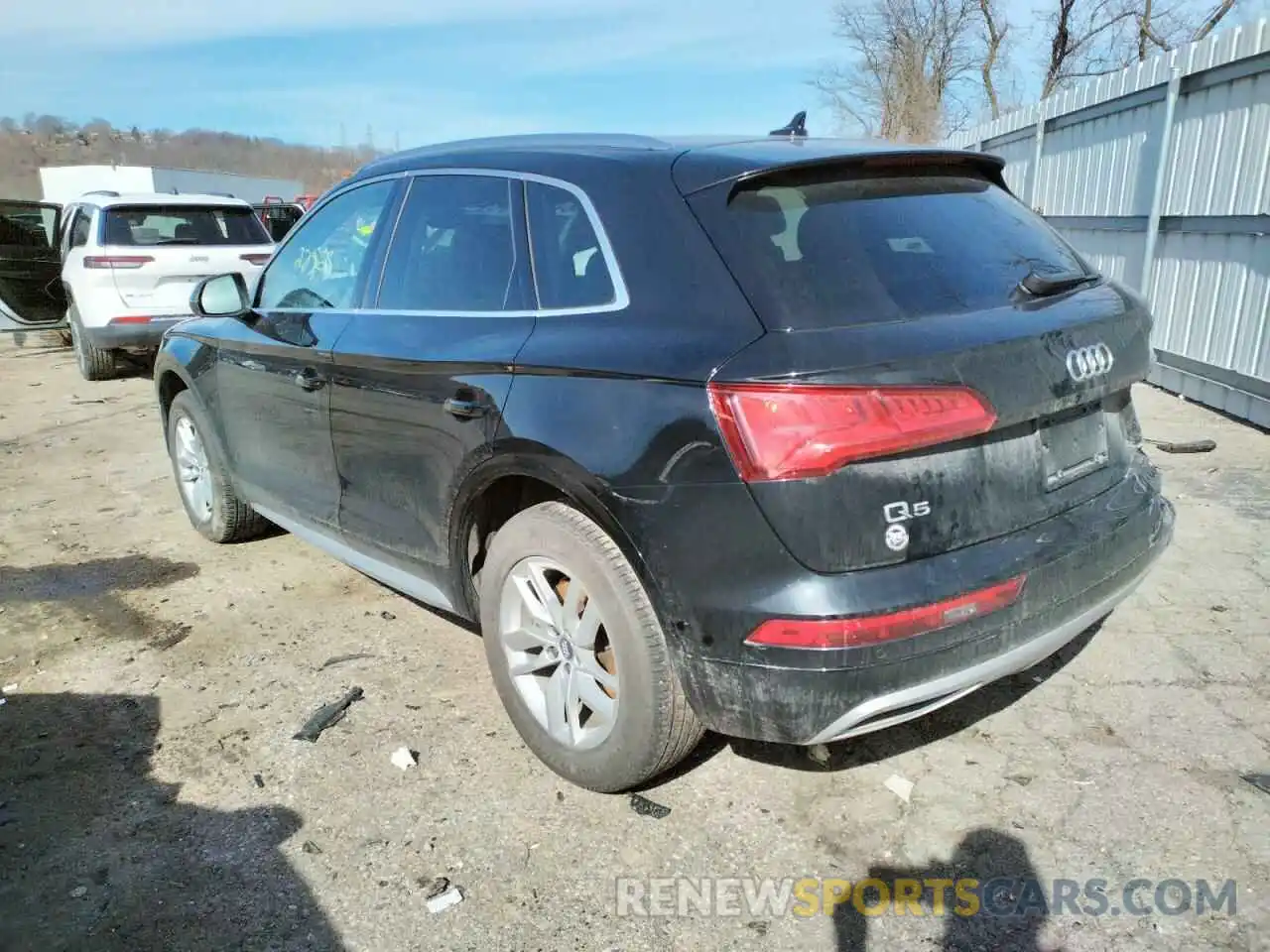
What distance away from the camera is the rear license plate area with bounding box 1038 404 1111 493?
247 centimetres

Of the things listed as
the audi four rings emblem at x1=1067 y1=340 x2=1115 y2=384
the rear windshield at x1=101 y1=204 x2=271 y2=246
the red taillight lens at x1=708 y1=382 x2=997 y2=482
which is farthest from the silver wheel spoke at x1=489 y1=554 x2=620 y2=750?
the rear windshield at x1=101 y1=204 x2=271 y2=246

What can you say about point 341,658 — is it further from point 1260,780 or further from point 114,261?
point 114,261

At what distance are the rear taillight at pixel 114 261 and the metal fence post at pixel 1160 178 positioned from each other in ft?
30.0

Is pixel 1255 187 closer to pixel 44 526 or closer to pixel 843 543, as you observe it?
pixel 843 543

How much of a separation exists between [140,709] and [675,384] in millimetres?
2422

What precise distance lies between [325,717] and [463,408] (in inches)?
49.8

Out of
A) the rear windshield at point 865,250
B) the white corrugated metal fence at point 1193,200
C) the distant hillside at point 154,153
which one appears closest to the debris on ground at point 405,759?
the rear windshield at point 865,250

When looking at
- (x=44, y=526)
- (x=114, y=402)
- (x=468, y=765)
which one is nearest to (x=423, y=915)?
(x=468, y=765)

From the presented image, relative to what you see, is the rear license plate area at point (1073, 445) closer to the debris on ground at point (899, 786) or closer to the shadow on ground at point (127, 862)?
the debris on ground at point (899, 786)

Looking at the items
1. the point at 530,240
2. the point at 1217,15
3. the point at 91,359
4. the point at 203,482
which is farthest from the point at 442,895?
the point at 1217,15

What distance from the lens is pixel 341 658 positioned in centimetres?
373

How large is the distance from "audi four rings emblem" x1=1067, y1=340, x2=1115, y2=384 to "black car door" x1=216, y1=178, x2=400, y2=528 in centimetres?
236

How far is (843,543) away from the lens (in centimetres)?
213

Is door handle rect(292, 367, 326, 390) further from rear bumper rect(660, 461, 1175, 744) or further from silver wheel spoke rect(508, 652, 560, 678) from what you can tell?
rear bumper rect(660, 461, 1175, 744)
